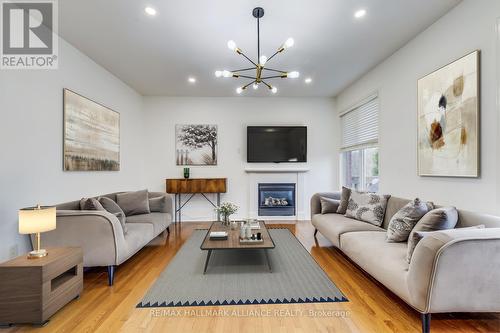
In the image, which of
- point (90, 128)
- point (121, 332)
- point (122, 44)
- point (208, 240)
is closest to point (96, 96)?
point (90, 128)

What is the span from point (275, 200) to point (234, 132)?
184 cm

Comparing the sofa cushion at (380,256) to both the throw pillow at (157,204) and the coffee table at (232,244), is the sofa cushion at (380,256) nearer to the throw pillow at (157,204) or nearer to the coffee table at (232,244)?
the coffee table at (232,244)

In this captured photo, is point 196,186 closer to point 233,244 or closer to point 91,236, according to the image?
point 233,244

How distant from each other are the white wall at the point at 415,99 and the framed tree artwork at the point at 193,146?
329 centimetres

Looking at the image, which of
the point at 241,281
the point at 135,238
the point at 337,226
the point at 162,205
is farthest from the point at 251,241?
the point at 162,205

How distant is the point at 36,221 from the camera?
2.04 m

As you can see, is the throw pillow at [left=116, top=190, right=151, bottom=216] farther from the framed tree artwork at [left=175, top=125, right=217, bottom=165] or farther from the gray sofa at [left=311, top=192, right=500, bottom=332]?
the gray sofa at [left=311, top=192, right=500, bottom=332]

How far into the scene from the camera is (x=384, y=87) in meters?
3.87

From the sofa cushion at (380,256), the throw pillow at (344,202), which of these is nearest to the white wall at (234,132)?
the throw pillow at (344,202)

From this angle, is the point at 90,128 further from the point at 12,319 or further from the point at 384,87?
the point at 384,87

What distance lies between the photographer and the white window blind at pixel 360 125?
4.28 metres

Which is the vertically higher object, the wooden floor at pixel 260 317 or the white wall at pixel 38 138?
the white wall at pixel 38 138

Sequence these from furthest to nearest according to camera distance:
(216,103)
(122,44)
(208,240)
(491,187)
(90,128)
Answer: (216,103), (90,128), (122,44), (208,240), (491,187)

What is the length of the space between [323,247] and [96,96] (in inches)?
165
